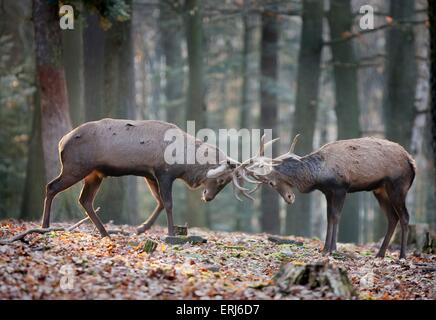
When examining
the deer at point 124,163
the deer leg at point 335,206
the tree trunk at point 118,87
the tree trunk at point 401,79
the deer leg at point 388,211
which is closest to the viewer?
the deer at point 124,163

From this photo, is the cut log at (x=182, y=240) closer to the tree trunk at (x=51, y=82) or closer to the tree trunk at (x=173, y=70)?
the tree trunk at (x=51, y=82)

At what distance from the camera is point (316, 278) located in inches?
372

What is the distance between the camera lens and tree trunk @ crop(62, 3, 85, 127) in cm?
2003

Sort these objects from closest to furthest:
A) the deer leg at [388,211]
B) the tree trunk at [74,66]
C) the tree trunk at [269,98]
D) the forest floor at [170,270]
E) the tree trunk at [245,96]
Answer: the forest floor at [170,270] < the deer leg at [388,211] < the tree trunk at [74,66] < the tree trunk at [269,98] < the tree trunk at [245,96]

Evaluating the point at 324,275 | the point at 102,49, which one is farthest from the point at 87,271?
the point at 102,49

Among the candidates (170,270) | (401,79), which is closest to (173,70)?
(401,79)

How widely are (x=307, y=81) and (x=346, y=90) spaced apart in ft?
4.02

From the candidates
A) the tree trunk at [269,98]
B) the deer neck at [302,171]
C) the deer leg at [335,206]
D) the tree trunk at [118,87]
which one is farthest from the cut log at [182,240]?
the tree trunk at [269,98]

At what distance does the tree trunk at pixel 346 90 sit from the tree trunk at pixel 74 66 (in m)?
7.65

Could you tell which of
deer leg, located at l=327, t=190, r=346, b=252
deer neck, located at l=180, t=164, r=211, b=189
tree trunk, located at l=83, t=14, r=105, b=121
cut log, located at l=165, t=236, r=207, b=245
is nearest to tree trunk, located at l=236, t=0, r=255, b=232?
tree trunk, located at l=83, t=14, r=105, b=121

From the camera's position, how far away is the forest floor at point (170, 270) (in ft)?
29.5

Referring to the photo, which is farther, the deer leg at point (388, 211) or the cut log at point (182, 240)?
the deer leg at point (388, 211)

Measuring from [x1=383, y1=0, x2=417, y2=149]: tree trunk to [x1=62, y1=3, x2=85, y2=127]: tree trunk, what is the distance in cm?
928

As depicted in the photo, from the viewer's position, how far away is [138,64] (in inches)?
1348
